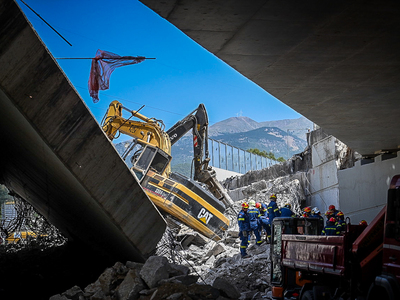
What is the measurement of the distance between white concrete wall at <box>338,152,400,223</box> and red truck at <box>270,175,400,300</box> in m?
5.78

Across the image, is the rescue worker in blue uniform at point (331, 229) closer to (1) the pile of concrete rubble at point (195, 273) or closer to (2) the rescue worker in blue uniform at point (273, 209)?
(1) the pile of concrete rubble at point (195, 273)

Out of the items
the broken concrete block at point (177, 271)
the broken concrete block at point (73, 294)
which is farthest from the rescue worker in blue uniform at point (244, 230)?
the broken concrete block at point (73, 294)

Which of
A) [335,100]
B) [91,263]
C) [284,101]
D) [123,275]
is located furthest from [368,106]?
[91,263]

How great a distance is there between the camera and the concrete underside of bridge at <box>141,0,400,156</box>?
4.84 meters

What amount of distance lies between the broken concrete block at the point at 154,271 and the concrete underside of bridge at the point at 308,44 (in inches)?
149

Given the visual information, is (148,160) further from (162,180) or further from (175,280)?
(175,280)

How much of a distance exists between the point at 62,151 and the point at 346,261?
4924 millimetres

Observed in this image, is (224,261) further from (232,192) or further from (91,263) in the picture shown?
(232,192)

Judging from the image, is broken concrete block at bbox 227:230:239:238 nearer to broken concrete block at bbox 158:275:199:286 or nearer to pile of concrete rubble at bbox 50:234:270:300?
pile of concrete rubble at bbox 50:234:270:300

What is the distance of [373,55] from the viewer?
20.4 feet

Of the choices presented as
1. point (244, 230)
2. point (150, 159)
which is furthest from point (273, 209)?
point (150, 159)

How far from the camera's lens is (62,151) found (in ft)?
25.1

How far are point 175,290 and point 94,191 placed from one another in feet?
7.99

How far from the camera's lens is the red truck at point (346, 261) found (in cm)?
491
